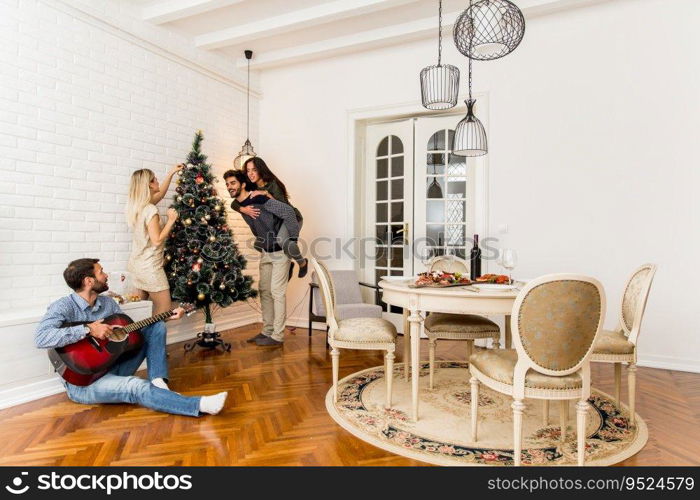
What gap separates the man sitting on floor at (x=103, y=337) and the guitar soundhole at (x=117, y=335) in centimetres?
8

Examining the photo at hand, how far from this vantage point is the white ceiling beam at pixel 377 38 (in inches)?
165

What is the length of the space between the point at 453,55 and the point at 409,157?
3.84ft

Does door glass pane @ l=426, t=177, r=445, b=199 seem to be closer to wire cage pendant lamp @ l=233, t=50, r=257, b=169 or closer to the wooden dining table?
wire cage pendant lamp @ l=233, t=50, r=257, b=169

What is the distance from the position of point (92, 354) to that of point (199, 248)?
65.8 inches

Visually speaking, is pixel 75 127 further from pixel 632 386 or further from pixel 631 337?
pixel 632 386

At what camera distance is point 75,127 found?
384 cm

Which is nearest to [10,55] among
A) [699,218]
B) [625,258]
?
[625,258]

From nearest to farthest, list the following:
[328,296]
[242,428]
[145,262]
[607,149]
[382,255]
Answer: [242,428], [328,296], [145,262], [607,149], [382,255]

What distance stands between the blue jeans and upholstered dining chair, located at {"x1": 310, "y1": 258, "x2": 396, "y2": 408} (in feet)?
3.02

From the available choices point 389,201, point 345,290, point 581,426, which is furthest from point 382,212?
point 581,426

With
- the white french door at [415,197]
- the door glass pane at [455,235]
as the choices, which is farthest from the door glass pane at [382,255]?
the door glass pane at [455,235]

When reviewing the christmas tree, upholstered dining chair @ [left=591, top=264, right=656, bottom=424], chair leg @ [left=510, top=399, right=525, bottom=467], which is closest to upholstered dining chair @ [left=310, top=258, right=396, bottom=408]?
chair leg @ [left=510, top=399, right=525, bottom=467]

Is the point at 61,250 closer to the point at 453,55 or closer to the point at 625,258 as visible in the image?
the point at 453,55

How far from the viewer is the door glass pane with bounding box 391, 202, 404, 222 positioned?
533cm
